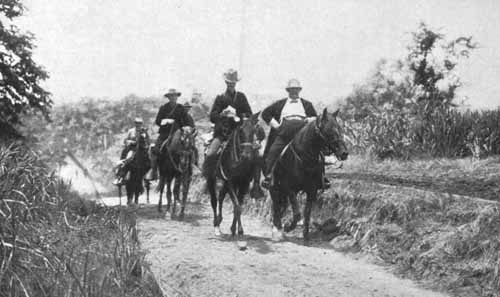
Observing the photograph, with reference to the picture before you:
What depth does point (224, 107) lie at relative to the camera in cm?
998

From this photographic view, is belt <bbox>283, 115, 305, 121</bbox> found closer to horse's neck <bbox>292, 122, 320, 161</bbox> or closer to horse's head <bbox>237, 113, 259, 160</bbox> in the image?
horse's neck <bbox>292, 122, 320, 161</bbox>

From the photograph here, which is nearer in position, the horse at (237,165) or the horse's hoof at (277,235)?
the horse at (237,165)

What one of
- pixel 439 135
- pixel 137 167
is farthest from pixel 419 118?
pixel 137 167

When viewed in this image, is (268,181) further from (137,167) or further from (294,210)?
(137,167)

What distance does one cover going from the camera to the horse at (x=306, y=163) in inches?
347

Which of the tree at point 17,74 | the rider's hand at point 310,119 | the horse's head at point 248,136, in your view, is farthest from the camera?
the tree at point 17,74

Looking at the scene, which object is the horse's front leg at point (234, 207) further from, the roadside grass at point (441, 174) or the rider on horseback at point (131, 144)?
the rider on horseback at point (131, 144)

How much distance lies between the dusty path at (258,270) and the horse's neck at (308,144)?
55.2 inches

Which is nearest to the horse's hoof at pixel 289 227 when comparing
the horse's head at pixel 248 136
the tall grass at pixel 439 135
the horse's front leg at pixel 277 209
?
the horse's front leg at pixel 277 209

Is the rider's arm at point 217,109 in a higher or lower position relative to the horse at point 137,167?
higher

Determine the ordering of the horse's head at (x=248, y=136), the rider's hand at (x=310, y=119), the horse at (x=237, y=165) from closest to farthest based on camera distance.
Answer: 1. the horse's head at (x=248, y=136)
2. the horse at (x=237, y=165)
3. the rider's hand at (x=310, y=119)

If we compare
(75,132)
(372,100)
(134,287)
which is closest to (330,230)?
(134,287)

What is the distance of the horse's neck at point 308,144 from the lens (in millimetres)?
9195

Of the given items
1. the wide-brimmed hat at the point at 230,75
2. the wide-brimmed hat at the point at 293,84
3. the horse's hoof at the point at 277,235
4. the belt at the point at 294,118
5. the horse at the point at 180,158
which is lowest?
the horse's hoof at the point at 277,235
